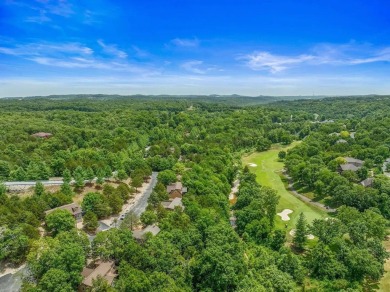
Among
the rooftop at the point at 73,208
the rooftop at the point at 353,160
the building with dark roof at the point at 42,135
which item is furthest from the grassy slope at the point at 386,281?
the building with dark roof at the point at 42,135

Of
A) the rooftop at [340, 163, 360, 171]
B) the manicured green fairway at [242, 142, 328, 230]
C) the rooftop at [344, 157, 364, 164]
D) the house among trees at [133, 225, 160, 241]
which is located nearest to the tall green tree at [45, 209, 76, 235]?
the house among trees at [133, 225, 160, 241]

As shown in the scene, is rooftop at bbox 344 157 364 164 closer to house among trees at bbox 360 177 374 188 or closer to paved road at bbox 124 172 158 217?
house among trees at bbox 360 177 374 188

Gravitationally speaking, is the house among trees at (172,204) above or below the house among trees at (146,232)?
below

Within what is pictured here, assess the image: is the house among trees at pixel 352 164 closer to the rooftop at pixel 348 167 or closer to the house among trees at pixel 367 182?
the rooftop at pixel 348 167

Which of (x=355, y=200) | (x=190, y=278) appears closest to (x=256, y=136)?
(x=355, y=200)

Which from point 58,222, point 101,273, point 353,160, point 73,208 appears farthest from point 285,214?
point 58,222

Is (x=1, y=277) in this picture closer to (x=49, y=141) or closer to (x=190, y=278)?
(x=190, y=278)

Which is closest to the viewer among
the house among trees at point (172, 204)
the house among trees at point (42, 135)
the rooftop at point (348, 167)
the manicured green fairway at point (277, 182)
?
the house among trees at point (172, 204)
